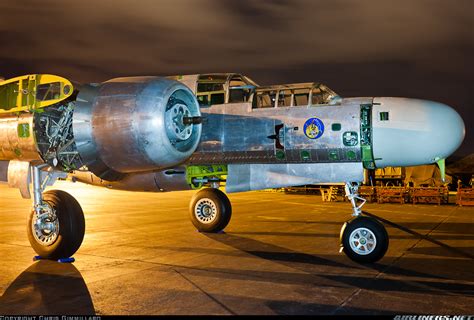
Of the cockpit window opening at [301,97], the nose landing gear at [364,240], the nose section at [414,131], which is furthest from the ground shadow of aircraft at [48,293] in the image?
the nose section at [414,131]

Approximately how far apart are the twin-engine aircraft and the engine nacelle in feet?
0.06

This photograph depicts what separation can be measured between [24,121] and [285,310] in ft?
21.5

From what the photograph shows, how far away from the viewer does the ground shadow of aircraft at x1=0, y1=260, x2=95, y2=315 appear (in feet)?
20.0

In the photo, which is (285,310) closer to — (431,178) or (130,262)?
(130,262)

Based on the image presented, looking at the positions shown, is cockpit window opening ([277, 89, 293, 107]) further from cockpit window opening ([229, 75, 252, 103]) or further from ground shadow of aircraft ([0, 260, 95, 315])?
ground shadow of aircraft ([0, 260, 95, 315])

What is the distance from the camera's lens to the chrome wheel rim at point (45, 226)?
30.6ft

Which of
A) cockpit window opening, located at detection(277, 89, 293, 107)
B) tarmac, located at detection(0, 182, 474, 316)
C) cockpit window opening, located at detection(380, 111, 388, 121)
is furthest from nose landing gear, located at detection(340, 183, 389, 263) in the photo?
cockpit window opening, located at detection(277, 89, 293, 107)

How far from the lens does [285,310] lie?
6094 millimetres

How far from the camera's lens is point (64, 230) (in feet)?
30.1

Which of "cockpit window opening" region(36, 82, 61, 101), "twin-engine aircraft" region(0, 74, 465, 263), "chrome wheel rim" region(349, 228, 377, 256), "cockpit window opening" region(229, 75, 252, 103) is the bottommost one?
"chrome wheel rim" region(349, 228, 377, 256)

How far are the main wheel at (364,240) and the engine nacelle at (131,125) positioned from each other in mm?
4011

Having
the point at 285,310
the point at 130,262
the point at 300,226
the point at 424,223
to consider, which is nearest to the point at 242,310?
the point at 285,310

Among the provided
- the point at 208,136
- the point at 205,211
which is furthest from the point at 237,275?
the point at 205,211

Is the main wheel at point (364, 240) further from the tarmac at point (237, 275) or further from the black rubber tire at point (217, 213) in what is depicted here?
the black rubber tire at point (217, 213)
